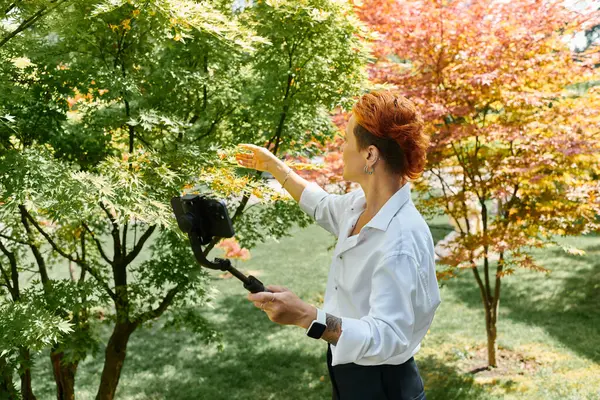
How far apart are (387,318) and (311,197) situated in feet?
3.19

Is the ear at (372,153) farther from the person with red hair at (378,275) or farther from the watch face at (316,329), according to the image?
the watch face at (316,329)

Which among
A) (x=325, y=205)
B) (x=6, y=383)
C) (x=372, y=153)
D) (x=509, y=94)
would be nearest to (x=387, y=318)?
(x=372, y=153)

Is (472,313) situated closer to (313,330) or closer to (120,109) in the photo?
(120,109)

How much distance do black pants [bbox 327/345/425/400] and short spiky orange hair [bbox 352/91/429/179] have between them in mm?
750

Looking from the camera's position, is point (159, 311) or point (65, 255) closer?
point (65, 255)

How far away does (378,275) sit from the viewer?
1688 millimetres

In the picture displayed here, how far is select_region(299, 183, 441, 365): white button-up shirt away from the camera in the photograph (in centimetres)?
157

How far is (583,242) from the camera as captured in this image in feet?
37.6

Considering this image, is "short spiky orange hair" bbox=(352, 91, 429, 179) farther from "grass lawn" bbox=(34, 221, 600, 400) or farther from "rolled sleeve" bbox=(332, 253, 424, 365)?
"grass lawn" bbox=(34, 221, 600, 400)

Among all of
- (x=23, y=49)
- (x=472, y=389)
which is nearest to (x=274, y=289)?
(x=23, y=49)

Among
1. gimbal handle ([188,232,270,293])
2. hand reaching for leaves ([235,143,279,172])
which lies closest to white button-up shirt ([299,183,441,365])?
gimbal handle ([188,232,270,293])

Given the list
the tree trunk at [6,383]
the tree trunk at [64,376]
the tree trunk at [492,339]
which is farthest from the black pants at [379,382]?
the tree trunk at [492,339]

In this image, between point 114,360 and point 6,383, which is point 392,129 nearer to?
point 6,383

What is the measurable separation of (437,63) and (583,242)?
26.5 feet
